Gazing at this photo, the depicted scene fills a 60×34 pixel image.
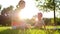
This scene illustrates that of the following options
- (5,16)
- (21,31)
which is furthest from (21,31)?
(5,16)

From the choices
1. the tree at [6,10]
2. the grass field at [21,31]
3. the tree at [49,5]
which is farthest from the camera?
the tree at [49,5]

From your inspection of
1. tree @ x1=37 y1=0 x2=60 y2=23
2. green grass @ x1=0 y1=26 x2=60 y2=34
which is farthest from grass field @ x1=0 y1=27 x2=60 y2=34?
tree @ x1=37 y1=0 x2=60 y2=23

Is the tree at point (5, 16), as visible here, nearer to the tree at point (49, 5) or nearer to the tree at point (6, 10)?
the tree at point (6, 10)

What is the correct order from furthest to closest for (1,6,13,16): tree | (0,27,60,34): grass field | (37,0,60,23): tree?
(37,0,60,23): tree → (1,6,13,16): tree → (0,27,60,34): grass field

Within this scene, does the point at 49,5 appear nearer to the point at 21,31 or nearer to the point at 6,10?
the point at 6,10

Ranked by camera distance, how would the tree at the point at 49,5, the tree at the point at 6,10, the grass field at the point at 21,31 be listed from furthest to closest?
the tree at the point at 49,5 → the tree at the point at 6,10 → the grass field at the point at 21,31

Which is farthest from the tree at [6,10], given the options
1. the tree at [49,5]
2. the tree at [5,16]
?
the tree at [49,5]

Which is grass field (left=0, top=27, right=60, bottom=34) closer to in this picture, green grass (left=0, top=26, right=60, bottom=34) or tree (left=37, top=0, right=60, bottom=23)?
green grass (left=0, top=26, right=60, bottom=34)

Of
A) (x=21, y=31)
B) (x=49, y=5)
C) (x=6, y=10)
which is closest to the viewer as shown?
(x=21, y=31)

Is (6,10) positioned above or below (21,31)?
above

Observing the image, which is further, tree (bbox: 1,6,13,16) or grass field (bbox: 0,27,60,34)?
tree (bbox: 1,6,13,16)

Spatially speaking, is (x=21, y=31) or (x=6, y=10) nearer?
(x=21, y=31)

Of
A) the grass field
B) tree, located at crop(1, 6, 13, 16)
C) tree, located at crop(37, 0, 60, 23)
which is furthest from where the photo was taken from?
tree, located at crop(37, 0, 60, 23)

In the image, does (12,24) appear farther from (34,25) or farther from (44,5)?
(44,5)
